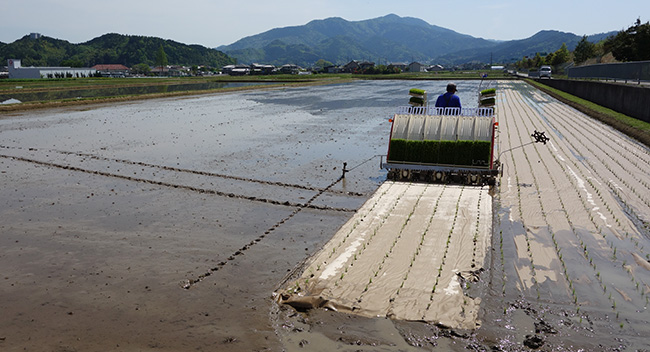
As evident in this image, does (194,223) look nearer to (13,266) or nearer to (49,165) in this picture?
(13,266)

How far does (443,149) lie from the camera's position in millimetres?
16984

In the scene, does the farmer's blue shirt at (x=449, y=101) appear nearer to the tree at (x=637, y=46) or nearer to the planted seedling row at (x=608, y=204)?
the planted seedling row at (x=608, y=204)

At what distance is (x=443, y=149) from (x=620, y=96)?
25.5 meters

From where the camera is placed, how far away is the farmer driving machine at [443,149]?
16625 millimetres

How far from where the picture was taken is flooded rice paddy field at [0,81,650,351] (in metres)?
7.62

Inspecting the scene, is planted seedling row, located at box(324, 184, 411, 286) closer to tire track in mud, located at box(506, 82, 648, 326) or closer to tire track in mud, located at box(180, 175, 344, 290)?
tire track in mud, located at box(180, 175, 344, 290)

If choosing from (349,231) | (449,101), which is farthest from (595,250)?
(449,101)

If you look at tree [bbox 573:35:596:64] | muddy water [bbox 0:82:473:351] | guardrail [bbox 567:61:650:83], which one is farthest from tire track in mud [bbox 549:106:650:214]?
tree [bbox 573:35:596:64]

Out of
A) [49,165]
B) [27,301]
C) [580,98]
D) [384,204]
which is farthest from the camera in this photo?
[580,98]

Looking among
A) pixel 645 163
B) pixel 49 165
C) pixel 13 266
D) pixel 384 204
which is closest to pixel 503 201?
pixel 384 204

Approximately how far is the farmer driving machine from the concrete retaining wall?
17851 mm

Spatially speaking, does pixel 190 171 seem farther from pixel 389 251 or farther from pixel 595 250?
pixel 595 250

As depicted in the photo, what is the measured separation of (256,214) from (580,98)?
48.1 m

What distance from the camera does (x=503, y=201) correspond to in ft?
49.4
